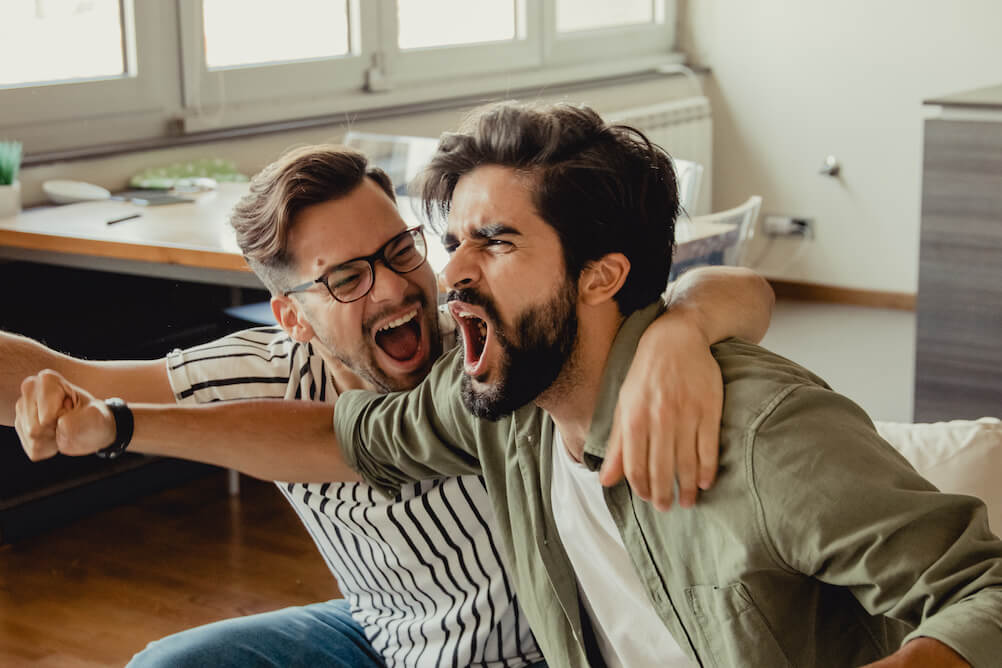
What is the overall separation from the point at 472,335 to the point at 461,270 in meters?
0.11

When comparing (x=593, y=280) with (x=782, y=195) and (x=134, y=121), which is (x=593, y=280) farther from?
(x=782, y=195)

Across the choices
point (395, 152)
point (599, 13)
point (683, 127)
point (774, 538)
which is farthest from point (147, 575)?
point (599, 13)

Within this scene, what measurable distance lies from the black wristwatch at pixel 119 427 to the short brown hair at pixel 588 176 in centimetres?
47

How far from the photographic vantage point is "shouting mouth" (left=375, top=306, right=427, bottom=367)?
1.62 m

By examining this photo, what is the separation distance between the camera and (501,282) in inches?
49.3

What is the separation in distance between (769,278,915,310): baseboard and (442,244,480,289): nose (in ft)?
14.1

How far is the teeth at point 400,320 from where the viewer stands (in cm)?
160

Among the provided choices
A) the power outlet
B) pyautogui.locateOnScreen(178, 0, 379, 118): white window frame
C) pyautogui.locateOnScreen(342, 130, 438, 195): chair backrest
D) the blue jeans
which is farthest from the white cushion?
the power outlet

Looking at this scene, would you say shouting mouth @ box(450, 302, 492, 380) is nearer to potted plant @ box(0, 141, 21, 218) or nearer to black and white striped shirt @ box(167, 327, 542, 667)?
black and white striped shirt @ box(167, 327, 542, 667)

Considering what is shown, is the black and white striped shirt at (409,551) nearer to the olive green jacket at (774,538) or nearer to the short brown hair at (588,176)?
the olive green jacket at (774,538)

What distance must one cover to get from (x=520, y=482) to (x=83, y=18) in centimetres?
254

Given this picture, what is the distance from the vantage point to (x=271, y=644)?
1564mm

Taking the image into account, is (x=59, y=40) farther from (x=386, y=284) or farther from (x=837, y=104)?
(x=837, y=104)

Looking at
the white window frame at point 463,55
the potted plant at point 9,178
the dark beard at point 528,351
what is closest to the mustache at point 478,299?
the dark beard at point 528,351
